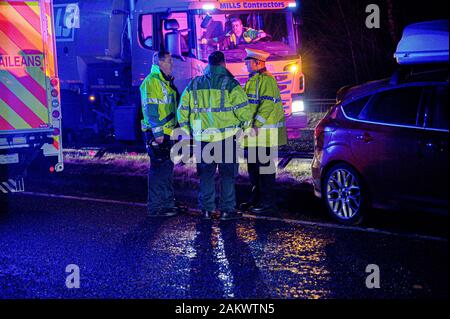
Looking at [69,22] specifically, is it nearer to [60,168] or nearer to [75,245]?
[60,168]

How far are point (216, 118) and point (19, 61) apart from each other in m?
3.60

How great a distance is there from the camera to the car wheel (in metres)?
6.96

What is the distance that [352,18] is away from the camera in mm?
28953

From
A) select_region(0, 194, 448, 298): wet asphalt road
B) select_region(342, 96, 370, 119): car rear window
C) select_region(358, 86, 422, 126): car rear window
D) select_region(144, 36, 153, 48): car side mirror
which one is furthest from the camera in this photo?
select_region(144, 36, 153, 48): car side mirror

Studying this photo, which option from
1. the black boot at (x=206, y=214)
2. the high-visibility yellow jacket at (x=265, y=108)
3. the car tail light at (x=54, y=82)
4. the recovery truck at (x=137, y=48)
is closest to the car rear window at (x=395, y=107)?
the high-visibility yellow jacket at (x=265, y=108)

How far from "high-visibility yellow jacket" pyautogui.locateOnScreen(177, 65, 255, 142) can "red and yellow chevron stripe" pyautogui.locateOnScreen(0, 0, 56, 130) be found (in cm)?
299

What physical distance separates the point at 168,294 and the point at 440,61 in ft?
10.5

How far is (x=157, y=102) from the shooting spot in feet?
25.2

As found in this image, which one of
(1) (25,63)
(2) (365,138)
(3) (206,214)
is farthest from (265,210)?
(1) (25,63)

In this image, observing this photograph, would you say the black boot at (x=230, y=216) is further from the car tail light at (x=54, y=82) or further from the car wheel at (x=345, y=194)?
the car tail light at (x=54, y=82)

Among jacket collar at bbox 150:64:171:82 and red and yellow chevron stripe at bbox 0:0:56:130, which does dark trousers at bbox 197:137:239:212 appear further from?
red and yellow chevron stripe at bbox 0:0:56:130

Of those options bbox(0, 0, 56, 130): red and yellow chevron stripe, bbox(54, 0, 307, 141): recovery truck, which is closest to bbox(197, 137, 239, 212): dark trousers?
bbox(0, 0, 56, 130): red and yellow chevron stripe

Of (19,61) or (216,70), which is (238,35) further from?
(216,70)
